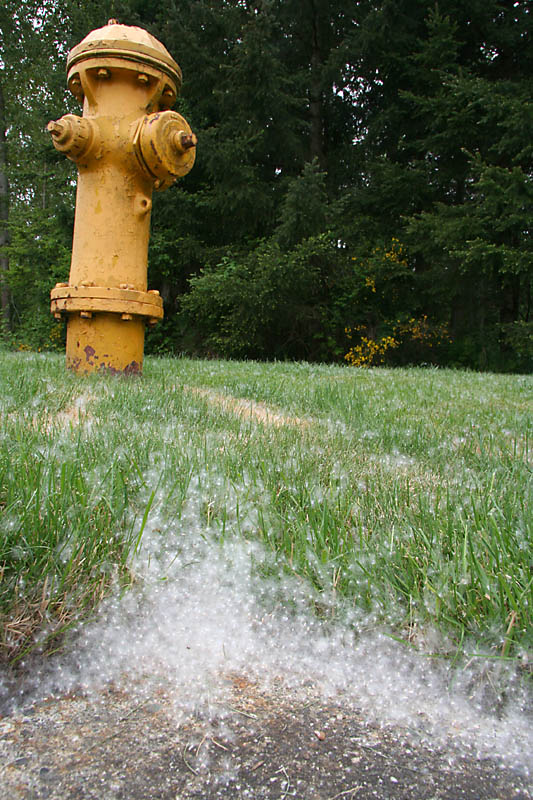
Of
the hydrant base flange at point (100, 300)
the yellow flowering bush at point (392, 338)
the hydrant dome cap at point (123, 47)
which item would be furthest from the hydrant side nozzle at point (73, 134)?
the yellow flowering bush at point (392, 338)

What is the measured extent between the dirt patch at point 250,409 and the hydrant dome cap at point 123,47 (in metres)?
2.39

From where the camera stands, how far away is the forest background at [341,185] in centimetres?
1015

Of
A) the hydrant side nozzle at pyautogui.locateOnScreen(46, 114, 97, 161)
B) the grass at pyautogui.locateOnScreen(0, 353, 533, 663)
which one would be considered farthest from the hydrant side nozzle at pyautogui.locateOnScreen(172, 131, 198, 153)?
the grass at pyautogui.locateOnScreen(0, 353, 533, 663)

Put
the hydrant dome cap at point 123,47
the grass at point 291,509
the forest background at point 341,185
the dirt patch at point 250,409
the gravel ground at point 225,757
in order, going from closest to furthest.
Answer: the gravel ground at point 225,757
the grass at point 291,509
the dirt patch at point 250,409
the hydrant dome cap at point 123,47
the forest background at point 341,185

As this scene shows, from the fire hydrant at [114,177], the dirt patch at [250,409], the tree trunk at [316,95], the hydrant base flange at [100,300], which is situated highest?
the tree trunk at [316,95]

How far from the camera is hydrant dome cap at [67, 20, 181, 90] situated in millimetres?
3973

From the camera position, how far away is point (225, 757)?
875 mm

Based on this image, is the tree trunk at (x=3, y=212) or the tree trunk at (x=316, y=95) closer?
the tree trunk at (x=316, y=95)

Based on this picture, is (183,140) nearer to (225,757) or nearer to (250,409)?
(250,409)

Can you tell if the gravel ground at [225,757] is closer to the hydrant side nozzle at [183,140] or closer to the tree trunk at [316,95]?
the hydrant side nozzle at [183,140]

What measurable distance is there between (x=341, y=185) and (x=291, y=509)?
1335cm

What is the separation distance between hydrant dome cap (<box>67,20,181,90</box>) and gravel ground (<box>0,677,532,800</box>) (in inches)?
168

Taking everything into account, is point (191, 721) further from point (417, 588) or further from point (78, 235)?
point (78, 235)

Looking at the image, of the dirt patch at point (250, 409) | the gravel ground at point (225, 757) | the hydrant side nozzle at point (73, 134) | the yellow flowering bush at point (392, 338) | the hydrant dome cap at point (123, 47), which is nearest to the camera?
the gravel ground at point (225, 757)
